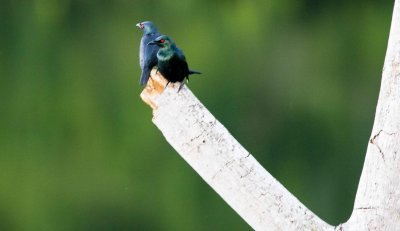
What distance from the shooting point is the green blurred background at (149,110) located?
12.2ft

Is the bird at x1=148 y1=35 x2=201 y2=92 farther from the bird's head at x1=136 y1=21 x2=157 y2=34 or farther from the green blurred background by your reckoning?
the green blurred background

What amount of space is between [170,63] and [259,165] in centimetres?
21

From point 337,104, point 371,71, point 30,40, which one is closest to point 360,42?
point 371,71

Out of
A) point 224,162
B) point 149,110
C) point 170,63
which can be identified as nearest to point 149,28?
point 170,63

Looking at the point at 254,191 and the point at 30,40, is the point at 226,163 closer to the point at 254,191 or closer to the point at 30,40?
the point at 254,191

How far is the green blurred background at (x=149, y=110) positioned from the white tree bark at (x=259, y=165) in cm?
235

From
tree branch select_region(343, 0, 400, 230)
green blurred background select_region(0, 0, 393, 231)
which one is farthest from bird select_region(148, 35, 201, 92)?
green blurred background select_region(0, 0, 393, 231)

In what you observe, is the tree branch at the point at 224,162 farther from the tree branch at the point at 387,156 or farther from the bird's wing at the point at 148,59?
the bird's wing at the point at 148,59

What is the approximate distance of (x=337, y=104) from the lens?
4.45m

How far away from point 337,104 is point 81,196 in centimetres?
136

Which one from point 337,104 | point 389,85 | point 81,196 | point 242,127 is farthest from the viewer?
point 337,104

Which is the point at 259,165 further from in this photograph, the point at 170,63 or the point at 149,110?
the point at 149,110

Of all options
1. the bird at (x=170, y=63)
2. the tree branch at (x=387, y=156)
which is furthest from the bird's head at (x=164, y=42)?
the tree branch at (x=387, y=156)

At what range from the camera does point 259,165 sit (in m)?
1.09
